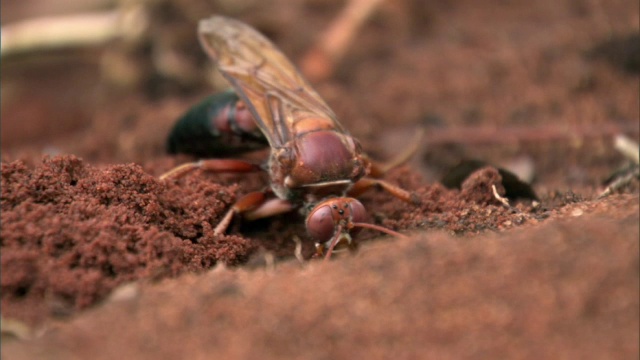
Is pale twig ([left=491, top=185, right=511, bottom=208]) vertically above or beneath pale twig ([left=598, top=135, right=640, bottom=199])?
above

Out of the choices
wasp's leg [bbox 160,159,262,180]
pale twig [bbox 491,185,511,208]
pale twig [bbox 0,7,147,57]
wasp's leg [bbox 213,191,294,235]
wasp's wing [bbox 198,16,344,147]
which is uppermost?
wasp's wing [bbox 198,16,344,147]

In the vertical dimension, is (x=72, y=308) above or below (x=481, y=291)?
below

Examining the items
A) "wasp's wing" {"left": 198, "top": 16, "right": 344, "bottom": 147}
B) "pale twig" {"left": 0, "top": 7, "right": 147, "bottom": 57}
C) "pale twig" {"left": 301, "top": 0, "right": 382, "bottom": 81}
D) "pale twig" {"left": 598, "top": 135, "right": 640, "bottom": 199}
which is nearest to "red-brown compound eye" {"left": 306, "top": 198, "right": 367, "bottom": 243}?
"wasp's wing" {"left": 198, "top": 16, "right": 344, "bottom": 147}

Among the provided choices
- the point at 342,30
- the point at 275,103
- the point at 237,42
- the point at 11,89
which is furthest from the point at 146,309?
the point at 11,89

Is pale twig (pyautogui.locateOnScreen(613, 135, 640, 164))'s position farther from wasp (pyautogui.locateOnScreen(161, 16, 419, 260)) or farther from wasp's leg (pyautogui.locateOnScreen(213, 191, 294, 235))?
→ wasp's leg (pyautogui.locateOnScreen(213, 191, 294, 235))

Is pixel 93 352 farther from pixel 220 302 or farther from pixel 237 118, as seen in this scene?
pixel 237 118

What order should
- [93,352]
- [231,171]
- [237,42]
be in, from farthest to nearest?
[237,42]
[231,171]
[93,352]

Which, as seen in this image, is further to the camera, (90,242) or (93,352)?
(90,242)
